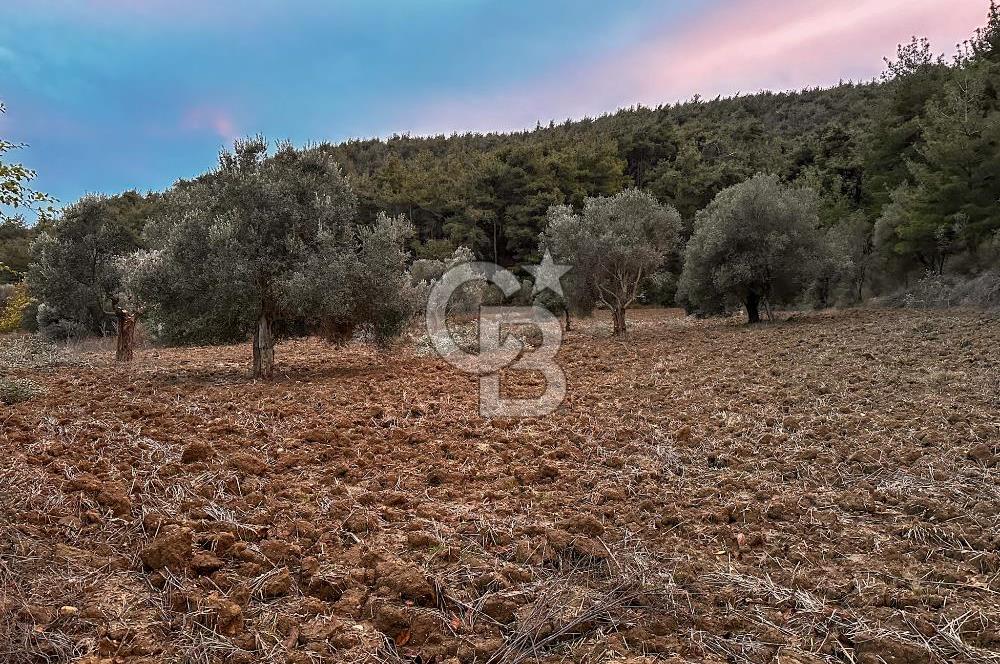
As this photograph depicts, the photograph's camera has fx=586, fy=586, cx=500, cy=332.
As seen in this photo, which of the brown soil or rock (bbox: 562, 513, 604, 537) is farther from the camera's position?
rock (bbox: 562, 513, 604, 537)

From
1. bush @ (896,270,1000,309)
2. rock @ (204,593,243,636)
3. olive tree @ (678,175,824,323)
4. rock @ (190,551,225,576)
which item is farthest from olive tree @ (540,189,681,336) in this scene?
rock @ (204,593,243,636)

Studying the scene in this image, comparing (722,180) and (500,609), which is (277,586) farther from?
(722,180)

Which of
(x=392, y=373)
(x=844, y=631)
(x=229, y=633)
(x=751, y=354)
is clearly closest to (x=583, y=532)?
(x=844, y=631)

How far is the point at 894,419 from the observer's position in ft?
24.1

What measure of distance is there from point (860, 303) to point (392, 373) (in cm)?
2741

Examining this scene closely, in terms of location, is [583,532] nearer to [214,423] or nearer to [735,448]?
[735,448]

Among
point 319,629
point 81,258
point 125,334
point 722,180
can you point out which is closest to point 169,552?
point 319,629

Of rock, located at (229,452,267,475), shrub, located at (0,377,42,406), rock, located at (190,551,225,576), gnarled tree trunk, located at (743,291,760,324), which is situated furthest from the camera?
gnarled tree trunk, located at (743,291,760,324)

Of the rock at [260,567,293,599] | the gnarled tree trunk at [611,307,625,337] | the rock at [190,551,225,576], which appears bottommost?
the rock at [260,567,293,599]

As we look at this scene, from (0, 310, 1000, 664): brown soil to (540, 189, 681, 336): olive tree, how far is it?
558 inches

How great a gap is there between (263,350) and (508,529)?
9637 millimetres

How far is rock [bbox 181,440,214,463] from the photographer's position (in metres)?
6.02

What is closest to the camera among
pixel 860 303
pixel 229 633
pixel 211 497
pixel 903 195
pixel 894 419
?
pixel 229 633

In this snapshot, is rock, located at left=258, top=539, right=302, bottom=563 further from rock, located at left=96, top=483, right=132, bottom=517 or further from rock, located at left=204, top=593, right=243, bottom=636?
rock, located at left=96, top=483, right=132, bottom=517
